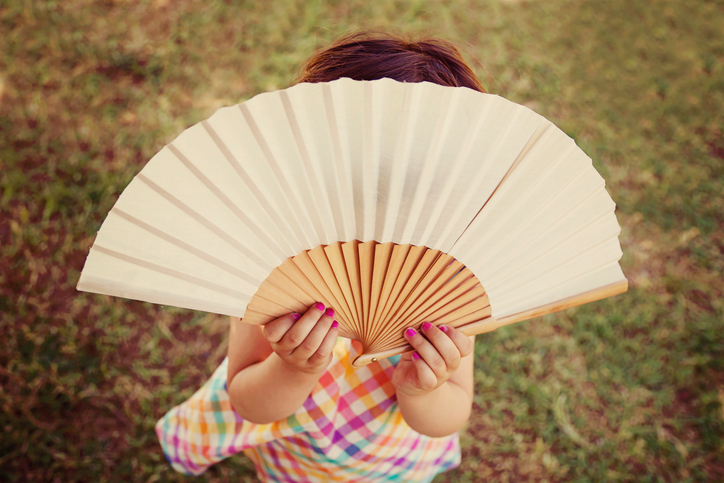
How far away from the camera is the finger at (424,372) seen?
35.0 inches

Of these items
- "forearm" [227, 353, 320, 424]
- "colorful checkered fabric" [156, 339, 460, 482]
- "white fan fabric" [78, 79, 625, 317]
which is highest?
"white fan fabric" [78, 79, 625, 317]

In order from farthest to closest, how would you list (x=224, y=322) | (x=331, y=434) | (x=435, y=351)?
(x=224, y=322) → (x=331, y=434) → (x=435, y=351)

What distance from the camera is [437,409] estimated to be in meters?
1.06

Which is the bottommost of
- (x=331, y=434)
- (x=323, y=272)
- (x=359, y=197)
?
(x=331, y=434)

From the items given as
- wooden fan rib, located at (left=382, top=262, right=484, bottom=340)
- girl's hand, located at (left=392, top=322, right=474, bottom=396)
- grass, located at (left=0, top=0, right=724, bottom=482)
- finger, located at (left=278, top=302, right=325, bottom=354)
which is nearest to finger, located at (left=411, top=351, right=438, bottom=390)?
girl's hand, located at (left=392, top=322, right=474, bottom=396)

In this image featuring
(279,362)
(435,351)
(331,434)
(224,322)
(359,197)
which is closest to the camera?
(359,197)

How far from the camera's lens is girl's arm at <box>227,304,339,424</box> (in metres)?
0.82

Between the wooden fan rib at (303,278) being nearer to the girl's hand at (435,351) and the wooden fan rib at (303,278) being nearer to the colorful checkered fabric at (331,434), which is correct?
the girl's hand at (435,351)

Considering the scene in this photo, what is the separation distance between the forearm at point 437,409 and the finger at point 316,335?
0.29 metres

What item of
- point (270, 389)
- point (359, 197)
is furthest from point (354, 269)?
point (270, 389)

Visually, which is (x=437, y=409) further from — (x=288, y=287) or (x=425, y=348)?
(x=288, y=287)

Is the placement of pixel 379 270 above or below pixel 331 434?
above

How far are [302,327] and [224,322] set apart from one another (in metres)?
1.19

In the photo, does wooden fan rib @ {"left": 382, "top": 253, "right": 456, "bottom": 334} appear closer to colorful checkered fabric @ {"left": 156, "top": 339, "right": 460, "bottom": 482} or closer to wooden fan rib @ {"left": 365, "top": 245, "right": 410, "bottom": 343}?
wooden fan rib @ {"left": 365, "top": 245, "right": 410, "bottom": 343}
